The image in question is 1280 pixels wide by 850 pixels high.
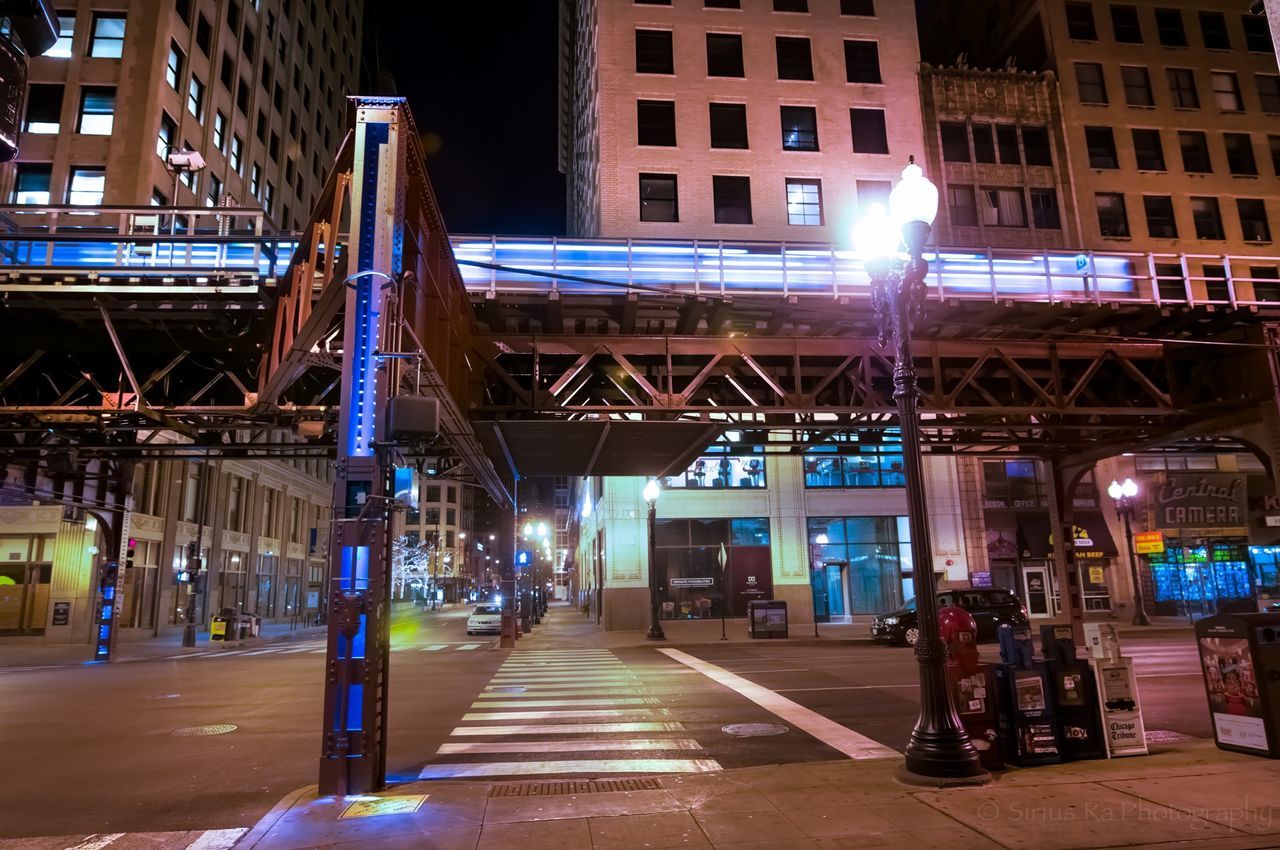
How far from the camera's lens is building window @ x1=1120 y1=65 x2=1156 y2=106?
36094mm

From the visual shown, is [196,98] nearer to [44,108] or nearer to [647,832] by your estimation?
[44,108]

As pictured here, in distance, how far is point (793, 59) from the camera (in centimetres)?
3338

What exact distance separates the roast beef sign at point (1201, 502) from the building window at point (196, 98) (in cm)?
4874

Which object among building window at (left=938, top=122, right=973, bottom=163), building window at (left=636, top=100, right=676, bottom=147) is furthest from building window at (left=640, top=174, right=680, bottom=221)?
building window at (left=938, top=122, right=973, bottom=163)

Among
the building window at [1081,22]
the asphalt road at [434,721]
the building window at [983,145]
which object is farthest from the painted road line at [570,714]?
the building window at [1081,22]

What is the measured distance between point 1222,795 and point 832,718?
17.5 ft

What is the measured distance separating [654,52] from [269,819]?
32.4 metres

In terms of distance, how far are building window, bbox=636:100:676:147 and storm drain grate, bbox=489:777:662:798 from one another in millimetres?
28016

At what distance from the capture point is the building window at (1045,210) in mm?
34000

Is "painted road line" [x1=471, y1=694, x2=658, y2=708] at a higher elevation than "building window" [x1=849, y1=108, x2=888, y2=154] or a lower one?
lower

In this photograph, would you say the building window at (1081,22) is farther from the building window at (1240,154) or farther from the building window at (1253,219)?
the building window at (1253,219)

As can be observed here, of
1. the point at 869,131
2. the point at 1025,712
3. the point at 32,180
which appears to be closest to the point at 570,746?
the point at 1025,712

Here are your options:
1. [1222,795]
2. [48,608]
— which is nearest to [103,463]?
[48,608]

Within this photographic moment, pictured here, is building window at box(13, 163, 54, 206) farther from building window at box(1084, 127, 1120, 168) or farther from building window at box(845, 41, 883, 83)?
building window at box(1084, 127, 1120, 168)
